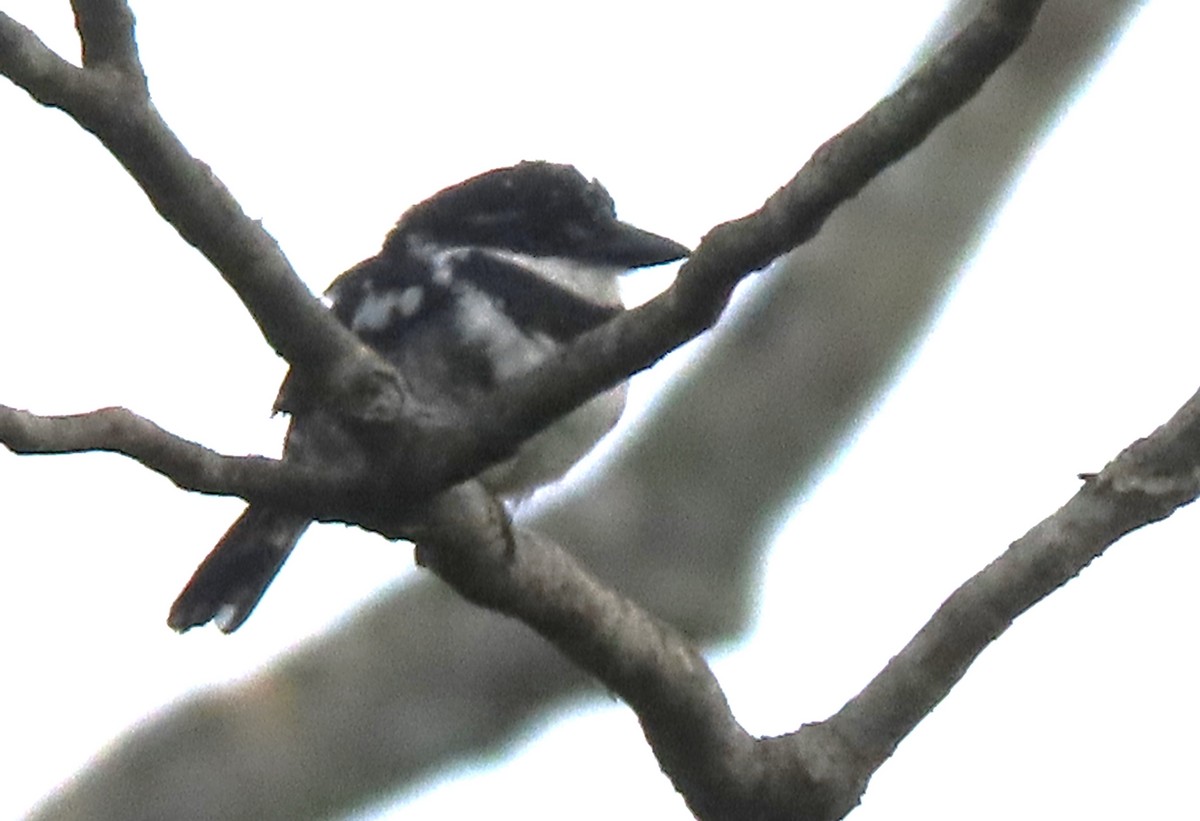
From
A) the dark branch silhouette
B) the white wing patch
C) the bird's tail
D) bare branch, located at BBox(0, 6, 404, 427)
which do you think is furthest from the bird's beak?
bare branch, located at BBox(0, 6, 404, 427)

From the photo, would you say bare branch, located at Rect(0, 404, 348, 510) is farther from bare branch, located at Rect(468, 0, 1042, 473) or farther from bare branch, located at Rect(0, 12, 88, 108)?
bare branch, located at Rect(0, 12, 88, 108)

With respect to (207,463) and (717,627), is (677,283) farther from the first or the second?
(717,627)

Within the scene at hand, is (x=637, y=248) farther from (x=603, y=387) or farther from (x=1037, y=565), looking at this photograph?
(x=603, y=387)

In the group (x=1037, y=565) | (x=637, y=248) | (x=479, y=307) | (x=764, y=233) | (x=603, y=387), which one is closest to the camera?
(x=764, y=233)

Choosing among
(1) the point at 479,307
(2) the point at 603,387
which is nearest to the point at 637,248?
(1) the point at 479,307

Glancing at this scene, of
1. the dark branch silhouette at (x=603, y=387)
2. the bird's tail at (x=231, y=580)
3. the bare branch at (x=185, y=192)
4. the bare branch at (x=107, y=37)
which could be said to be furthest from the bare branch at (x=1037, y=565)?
the bird's tail at (x=231, y=580)

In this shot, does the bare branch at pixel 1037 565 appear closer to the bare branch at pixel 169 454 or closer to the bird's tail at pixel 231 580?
the bare branch at pixel 169 454
